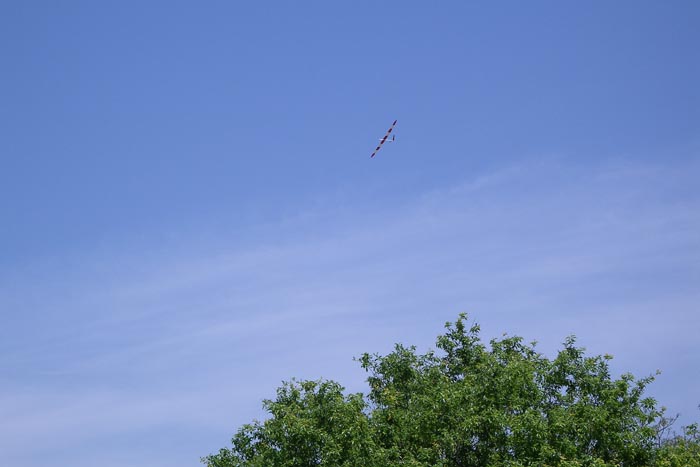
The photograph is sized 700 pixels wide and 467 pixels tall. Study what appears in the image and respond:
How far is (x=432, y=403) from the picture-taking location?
30.6m

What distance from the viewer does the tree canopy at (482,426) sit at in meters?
29.2

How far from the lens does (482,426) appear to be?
29.9 m

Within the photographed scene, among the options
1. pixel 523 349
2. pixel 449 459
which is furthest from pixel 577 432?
pixel 523 349

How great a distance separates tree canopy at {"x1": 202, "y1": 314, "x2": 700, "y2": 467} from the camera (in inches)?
1152

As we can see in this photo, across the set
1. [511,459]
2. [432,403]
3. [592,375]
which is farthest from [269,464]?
[592,375]

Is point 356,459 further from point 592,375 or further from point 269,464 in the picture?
point 592,375

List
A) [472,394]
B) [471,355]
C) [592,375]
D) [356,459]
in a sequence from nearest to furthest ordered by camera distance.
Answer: [356,459] < [472,394] < [592,375] < [471,355]

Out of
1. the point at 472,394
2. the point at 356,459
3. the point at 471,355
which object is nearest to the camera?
the point at 356,459

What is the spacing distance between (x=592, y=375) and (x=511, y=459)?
251 inches

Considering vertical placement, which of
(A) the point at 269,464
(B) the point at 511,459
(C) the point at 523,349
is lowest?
(B) the point at 511,459

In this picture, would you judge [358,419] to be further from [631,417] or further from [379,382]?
[631,417]

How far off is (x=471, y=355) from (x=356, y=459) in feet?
33.0

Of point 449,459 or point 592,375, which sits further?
point 592,375

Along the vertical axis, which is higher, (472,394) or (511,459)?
(472,394)
